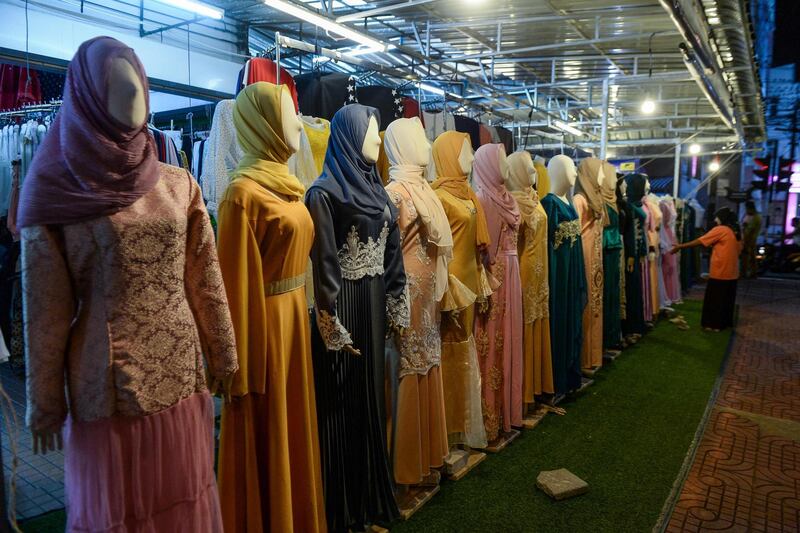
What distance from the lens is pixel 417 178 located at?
2686mm

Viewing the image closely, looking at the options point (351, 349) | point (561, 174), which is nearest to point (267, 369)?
point (351, 349)

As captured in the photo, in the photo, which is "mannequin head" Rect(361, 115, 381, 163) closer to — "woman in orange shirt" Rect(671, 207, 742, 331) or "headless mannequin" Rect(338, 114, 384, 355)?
"headless mannequin" Rect(338, 114, 384, 355)

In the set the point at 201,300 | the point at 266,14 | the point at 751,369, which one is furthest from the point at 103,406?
the point at 266,14

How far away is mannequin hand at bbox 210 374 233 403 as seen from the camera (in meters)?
1.71

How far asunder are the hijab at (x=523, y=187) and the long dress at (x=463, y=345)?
688 millimetres

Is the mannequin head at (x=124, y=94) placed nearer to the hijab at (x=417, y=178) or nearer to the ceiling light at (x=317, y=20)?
the hijab at (x=417, y=178)

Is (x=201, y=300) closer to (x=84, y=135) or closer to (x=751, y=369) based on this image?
(x=84, y=135)

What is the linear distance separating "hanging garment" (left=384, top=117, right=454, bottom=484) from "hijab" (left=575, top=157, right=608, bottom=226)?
218 cm

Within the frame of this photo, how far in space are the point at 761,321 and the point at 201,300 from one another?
324 inches

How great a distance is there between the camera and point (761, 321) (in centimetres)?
762

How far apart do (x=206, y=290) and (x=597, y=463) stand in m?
2.66

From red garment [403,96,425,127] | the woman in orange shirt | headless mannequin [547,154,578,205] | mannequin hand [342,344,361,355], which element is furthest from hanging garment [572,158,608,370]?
the woman in orange shirt

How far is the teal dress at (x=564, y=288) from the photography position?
393 cm

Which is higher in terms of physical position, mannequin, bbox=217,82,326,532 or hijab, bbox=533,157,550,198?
hijab, bbox=533,157,550,198
